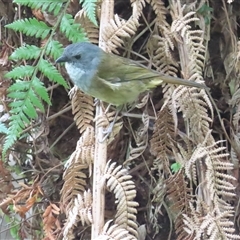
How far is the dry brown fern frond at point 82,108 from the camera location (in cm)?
123

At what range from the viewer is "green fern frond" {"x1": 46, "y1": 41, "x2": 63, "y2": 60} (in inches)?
48.1

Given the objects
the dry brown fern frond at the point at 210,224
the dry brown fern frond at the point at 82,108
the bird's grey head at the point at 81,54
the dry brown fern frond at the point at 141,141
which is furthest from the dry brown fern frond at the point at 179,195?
the bird's grey head at the point at 81,54

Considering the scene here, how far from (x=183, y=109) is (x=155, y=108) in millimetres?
124

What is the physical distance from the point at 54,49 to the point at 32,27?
0.07 meters

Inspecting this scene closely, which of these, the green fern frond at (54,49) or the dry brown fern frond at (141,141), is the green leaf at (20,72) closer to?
the green fern frond at (54,49)

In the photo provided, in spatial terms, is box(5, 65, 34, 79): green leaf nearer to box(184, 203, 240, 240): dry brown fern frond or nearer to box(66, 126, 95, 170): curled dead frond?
box(66, 126, 95, 170): curled dead frond

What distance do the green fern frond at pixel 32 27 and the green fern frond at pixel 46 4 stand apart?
3cm

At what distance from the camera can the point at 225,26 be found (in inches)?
51.4

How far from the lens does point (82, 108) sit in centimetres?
125

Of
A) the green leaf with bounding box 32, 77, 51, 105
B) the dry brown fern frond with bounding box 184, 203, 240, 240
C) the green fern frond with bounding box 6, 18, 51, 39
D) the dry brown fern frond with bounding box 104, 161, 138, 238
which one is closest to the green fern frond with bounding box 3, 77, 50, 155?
the green leaf with bounding box 32, 77, 51, 105

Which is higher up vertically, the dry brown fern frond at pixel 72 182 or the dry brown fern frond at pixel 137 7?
the dry brown fern frond at pixel 137 7

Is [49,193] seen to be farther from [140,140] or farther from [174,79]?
[174,79]

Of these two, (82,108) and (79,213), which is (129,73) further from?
(79,213)

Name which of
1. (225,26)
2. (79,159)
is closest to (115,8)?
(225,26)
